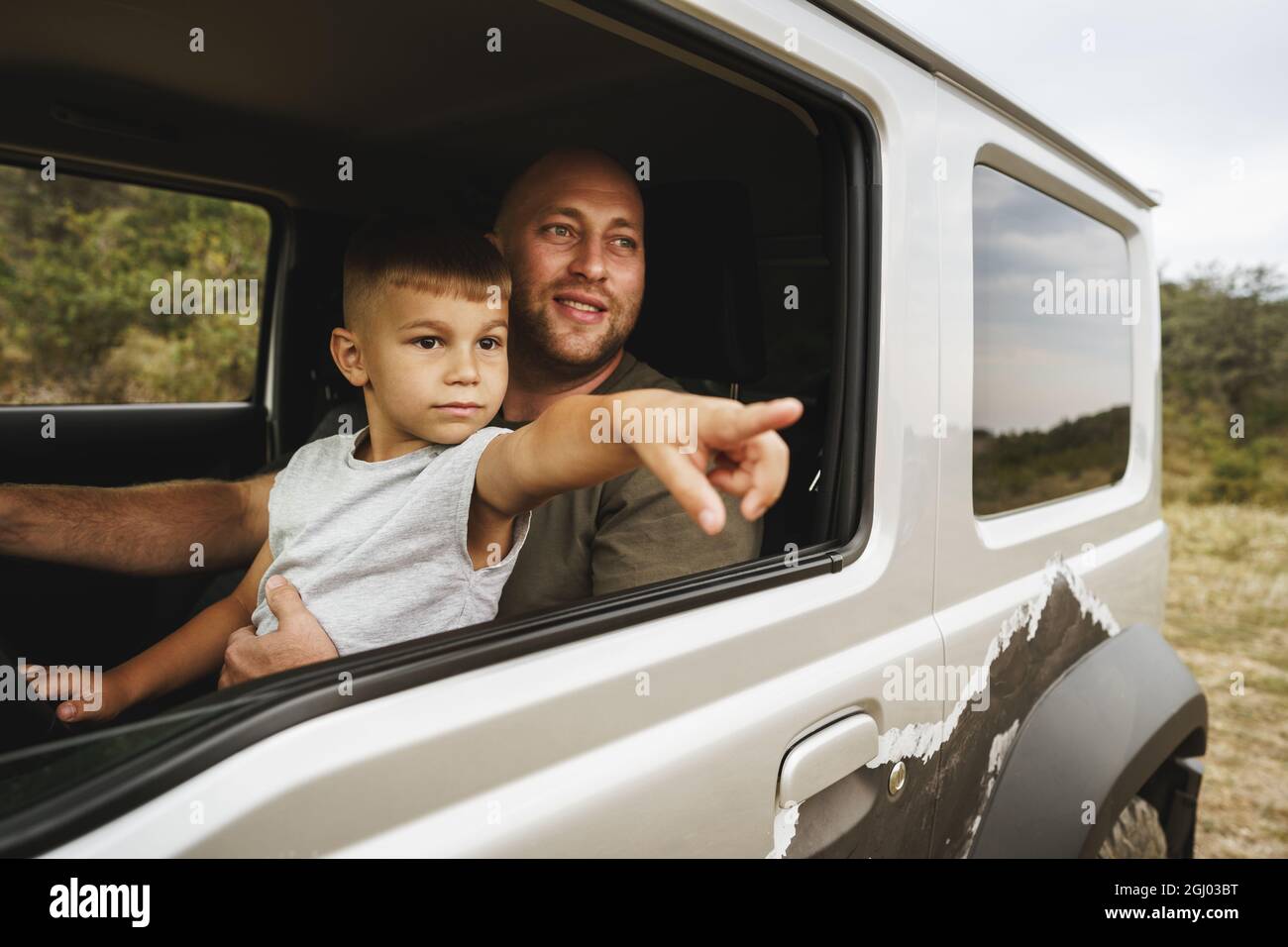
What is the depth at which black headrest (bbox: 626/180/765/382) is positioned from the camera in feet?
6.53

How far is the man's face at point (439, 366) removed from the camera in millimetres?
1502

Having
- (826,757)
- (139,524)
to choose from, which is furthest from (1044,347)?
(139,524)

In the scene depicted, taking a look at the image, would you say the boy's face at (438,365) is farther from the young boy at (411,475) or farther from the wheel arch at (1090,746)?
the wheel arch at (1090,746)

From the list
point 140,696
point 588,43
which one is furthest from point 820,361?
point 140,696

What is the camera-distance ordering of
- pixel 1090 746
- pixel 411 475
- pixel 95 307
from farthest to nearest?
pixel 95 307, pixel 1090 746, pixel 411 475

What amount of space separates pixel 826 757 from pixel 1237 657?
17.2 feet

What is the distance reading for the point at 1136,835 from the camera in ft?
7.13

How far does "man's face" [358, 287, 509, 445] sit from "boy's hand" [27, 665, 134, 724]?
672 millimetres

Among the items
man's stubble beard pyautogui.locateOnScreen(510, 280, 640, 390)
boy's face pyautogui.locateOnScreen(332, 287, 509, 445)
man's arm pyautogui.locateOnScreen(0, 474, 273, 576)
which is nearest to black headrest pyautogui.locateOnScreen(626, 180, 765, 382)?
man's stubble beard pyautogui.locateOnScreen(510, 280, 640, 390)

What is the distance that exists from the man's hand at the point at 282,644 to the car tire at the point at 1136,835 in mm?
1647

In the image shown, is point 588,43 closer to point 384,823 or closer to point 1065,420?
point 1065,420

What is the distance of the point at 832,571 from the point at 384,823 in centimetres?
77

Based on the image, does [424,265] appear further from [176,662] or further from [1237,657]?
[1237,657]

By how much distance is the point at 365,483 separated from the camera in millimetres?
1500
